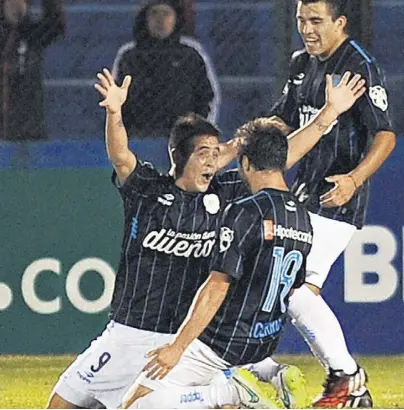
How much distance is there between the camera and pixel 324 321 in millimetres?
8680

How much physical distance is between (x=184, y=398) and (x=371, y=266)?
3.11m

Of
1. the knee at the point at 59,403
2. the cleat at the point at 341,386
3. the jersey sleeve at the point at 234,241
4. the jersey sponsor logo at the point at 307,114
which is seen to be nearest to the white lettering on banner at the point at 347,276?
the jersey sponsor logo at the point at 307,114

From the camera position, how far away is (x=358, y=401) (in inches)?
345

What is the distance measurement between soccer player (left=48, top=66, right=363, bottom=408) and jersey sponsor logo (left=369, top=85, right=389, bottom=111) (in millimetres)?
980

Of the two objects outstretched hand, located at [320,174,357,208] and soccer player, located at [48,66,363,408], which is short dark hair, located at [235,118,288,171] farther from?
outstretched hand, located at [320,174,357,208]

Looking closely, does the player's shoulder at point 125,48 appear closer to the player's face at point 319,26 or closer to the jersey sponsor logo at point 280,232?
the player's face at point 319,26

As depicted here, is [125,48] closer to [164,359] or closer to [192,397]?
[192,397]

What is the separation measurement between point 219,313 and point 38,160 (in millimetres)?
3138

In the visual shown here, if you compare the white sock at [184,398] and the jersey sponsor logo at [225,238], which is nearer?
the jersey sponsor logo at [225,238]

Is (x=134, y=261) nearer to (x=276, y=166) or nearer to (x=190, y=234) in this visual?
(x=190, y=234)

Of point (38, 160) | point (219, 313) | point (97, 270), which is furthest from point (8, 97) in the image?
point (219, 313)

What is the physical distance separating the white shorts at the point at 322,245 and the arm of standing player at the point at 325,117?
2.03ft

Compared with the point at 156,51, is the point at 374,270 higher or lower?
lower

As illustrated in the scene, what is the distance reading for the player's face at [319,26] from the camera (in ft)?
29.5
